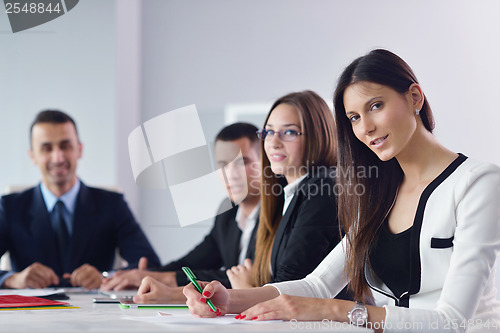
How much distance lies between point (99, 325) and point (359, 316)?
54cm

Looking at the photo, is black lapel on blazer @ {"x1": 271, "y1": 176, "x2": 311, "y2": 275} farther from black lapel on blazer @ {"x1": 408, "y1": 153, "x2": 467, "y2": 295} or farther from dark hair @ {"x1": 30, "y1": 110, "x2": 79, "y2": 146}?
dark hair @ {"x1": 30, "y1": 110, "x2": 79, "y2": 146}

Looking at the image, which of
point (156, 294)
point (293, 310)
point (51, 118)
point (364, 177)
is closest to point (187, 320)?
point (293, 310)

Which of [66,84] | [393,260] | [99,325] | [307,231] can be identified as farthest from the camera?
[66,84]

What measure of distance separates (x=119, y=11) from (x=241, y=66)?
1.17 metres

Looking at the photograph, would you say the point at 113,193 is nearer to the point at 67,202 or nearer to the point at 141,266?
the point at 67,202

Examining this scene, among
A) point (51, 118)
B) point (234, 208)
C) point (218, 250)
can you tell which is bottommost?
point (218, 250)

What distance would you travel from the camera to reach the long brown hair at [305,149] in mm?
2207

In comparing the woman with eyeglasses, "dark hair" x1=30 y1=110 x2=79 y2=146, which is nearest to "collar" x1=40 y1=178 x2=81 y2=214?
"dark hair" x1=30 y1=110 x2=79 y2=146

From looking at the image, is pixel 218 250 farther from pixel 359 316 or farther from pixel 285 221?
pixel 359 316

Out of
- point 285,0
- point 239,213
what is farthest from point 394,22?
point 239,213

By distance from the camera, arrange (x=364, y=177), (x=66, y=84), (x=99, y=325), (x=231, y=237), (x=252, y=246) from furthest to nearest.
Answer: (x=66, y=84) < (x=231, y=237) < (x=252, y=246) < (x=364, y=177) < (x=99, y=325)

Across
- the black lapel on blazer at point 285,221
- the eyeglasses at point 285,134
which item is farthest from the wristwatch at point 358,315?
the eyeglasses at point 285,134

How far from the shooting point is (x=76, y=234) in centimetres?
297

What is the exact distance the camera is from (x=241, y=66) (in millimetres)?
5113
